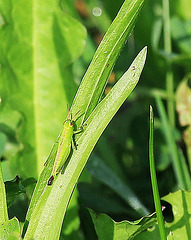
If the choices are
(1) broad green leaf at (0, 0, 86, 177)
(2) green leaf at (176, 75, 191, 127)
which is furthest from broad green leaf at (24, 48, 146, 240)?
(2) green leaf at (176, 75, 191, 127)

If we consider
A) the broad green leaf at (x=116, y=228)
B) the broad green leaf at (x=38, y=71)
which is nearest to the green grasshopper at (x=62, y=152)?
the broad green leaf at (x=116, y=228)

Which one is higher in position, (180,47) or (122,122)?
(180,47)

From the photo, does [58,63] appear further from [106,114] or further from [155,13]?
[155,13]

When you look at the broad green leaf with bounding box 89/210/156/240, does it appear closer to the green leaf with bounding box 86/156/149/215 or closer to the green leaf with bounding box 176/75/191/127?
the green leaf with bounding box 86/156/149/215

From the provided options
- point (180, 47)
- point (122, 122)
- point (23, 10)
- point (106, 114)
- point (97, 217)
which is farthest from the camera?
point (122, 122)

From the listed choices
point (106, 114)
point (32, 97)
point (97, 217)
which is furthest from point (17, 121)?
point (106, 114)

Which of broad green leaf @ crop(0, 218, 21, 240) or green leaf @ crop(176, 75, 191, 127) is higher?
broad green leaf @ crop(0, 218, 21, 240)
